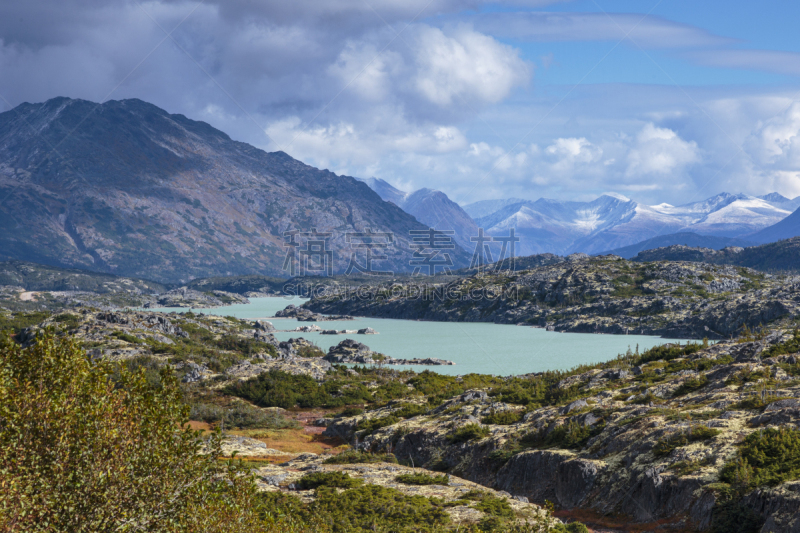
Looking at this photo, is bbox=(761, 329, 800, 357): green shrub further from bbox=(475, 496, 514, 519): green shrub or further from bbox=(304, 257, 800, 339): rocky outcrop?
bbox=(304, 257, 800, 339): rocky outcrop

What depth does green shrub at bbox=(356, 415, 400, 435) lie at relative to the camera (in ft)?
134

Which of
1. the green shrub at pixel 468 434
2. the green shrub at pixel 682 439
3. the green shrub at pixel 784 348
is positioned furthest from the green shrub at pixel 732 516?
the green shrub at pixel 784 348

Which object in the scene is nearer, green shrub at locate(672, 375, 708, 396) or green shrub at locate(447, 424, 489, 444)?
green shrub at locate(672, 375, 708, 396)

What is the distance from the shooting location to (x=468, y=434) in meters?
33.1

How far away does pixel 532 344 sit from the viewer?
132 m

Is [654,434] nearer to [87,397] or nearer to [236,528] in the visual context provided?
[236,528]

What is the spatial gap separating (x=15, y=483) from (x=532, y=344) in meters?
129

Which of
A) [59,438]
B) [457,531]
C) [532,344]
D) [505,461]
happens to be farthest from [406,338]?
[59,438]

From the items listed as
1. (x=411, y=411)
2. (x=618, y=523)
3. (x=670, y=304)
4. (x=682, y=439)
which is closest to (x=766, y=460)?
(x=682, y=439)

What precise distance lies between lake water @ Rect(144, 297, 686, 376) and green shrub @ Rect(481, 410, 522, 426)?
51023 mm

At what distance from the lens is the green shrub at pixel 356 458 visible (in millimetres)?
31047

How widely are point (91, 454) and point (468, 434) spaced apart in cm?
2603

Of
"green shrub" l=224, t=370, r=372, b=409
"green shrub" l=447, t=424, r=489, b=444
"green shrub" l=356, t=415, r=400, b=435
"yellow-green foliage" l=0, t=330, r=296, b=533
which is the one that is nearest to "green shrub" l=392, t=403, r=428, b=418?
"green shrub" l=356, t=415, r=400, b=435

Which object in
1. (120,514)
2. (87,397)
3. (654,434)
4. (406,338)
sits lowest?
(406,338)
